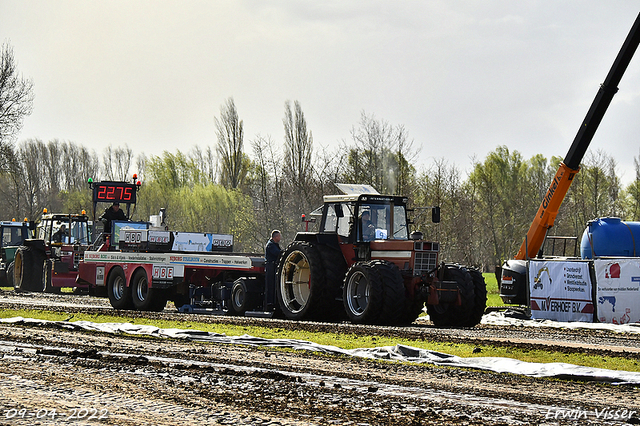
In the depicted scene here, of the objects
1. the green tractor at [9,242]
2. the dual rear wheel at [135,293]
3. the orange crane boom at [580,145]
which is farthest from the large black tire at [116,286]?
the green tractor at [9,242]

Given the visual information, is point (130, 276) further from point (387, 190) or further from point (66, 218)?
point (387, 190)

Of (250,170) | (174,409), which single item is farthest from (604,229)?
(250,170)

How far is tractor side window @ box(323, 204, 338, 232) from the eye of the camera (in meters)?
18.1

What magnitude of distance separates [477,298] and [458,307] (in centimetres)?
43

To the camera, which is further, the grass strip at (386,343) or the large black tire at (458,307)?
the large black tire at (458,307)

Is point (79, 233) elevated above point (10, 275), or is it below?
above

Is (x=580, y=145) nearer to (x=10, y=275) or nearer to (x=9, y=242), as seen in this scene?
(x=10, y=275)

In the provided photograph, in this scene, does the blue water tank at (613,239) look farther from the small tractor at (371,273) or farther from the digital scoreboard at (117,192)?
the digital scoreboard at (117,192)

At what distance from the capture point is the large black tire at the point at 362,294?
16.0 m

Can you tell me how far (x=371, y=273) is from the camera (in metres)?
16.0

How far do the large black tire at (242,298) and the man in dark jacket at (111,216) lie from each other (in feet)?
21.4
